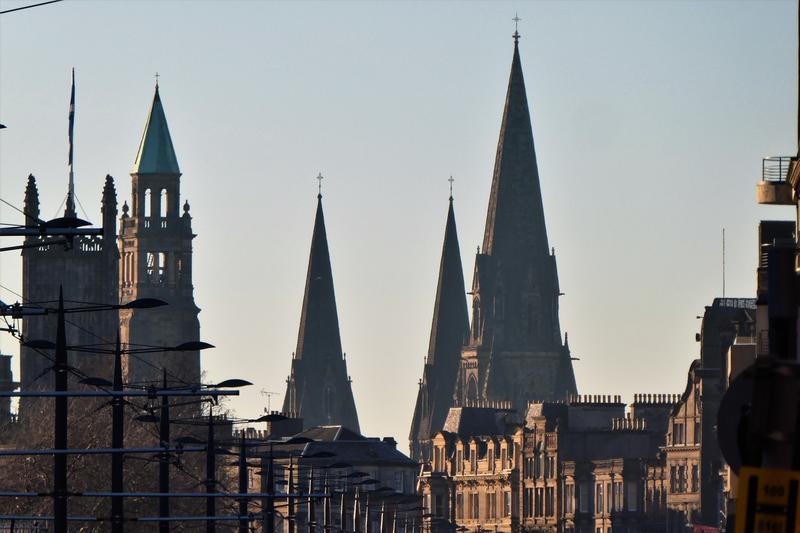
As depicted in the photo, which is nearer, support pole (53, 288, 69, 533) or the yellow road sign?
the yellow road sign

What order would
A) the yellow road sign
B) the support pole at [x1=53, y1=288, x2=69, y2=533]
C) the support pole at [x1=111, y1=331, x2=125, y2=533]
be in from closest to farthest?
the yellow road sign, the support pole at [x1=53, y1=288, x2=69, y2=533], the support pole at [x1=111, y1=331, x2=125, y2=533]

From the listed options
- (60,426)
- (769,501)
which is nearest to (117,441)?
(60,426)

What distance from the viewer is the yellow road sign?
55.7 feet

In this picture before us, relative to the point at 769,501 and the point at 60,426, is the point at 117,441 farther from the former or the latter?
the point at 769,501

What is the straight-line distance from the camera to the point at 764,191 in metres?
63.6

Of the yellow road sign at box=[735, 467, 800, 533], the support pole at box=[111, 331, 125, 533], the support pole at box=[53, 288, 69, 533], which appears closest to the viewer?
the yellow road sign at box=[735, 467, 800, 533]

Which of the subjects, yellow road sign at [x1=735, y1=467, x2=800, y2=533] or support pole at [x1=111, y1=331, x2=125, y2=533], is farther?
support pole at [x1=111, y1=331, x2=125, y2=533]

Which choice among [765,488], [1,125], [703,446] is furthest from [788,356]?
[703,446]

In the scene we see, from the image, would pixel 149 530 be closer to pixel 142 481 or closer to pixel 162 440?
pixel 142 481

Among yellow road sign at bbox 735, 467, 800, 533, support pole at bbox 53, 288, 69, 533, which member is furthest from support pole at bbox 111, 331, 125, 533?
yellow road sign at bbox 735, 467, 800, 533

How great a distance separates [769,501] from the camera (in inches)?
673

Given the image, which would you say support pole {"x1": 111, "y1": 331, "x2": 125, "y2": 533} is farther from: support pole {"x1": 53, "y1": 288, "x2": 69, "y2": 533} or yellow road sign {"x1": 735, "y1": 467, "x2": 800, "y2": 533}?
yellow road sign {"x1": 735, "y1": 467, "x2": 800, "y2": 533}

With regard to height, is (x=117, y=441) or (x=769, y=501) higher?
(x=117, y=441)

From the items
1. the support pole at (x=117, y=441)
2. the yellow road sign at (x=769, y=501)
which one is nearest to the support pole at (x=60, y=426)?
the support pole at (x=117, y=441)
